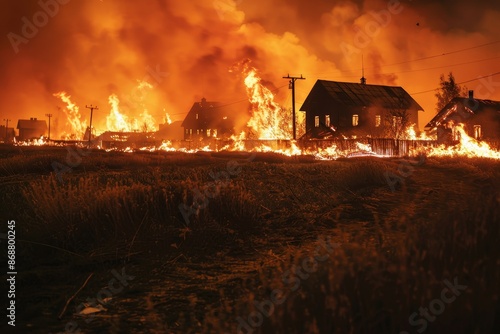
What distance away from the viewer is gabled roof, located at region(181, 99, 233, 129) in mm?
84406

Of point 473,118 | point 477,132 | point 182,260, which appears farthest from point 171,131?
point 182,260

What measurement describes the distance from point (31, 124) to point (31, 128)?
2452mm

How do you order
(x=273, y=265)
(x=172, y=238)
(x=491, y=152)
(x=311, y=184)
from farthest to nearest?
(x=491, y=152), (x=311, y=184), (x=172, y=238), (x=273, y=265)

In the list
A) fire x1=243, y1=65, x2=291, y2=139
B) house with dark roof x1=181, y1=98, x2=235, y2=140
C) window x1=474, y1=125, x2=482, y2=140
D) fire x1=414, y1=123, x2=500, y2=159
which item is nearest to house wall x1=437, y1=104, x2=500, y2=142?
window x1=474, y1=125, x2=482, y2=140

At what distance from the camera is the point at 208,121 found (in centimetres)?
8675

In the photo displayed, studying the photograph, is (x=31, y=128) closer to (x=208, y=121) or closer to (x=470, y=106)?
(x=208, y=121)

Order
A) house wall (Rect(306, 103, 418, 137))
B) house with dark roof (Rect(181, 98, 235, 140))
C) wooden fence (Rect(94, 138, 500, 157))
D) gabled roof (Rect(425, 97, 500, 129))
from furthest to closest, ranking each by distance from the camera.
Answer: house with dark roof (Rect(181, 98, 235, 140)) < house wall (Rect(306, 103, 418, 137)) < gabled roof (Rect(425, 97, 500, 129)) < wooden fence (Rect(94, 138, 500, 157))

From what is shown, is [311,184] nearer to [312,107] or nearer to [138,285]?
[138,285]

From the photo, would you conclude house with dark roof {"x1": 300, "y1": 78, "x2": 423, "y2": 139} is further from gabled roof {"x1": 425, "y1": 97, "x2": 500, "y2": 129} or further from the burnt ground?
the burnt ground

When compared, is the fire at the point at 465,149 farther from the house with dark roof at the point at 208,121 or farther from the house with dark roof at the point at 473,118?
the house with dark roof at the point at 208,121

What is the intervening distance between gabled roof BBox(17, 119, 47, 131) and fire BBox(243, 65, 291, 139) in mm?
115231

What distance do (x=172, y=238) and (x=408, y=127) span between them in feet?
159

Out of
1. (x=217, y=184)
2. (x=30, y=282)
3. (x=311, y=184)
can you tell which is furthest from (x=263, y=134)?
(x=30, y=282)

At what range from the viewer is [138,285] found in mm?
5117
